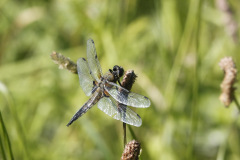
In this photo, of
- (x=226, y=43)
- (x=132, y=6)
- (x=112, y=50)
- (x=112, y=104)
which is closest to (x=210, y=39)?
(x=226, y=43)

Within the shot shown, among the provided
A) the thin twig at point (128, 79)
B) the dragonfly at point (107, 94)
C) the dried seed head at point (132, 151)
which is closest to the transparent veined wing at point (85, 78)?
the dragonfly at point (107, 94)

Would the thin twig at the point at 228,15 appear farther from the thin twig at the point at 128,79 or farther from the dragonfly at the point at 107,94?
the thin twig at the point at 128,79

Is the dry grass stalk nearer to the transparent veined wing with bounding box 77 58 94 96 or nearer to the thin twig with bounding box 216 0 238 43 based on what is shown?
the transparent veined wing with bounding box 77 58 94 96

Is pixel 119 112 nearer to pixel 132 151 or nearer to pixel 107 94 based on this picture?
pixel 107 94

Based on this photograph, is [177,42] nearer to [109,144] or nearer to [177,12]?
[177,12]

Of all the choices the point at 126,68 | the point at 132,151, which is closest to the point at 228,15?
the point at 126,68

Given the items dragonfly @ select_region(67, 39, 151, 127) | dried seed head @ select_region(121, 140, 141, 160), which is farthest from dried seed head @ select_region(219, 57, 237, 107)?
dried seed head @ select_region(121, 140, 141, 160)
